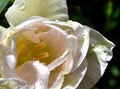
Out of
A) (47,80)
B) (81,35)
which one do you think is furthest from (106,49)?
(47,80)

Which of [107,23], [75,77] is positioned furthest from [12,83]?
[107,23]

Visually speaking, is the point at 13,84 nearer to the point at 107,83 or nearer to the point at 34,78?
the point at 34,78

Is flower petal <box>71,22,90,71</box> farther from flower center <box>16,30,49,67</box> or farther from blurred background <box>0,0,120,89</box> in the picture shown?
blurred background <box>0,0,120,89</box>

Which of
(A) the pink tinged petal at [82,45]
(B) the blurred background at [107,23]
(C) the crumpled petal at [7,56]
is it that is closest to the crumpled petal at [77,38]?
(A) the pink tinged petal at [82,45]

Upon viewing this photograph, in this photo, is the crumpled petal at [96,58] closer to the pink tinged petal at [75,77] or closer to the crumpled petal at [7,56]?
the pink tinged petal at [75,77]

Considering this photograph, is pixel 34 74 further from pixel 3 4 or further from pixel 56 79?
pixel 3 4
